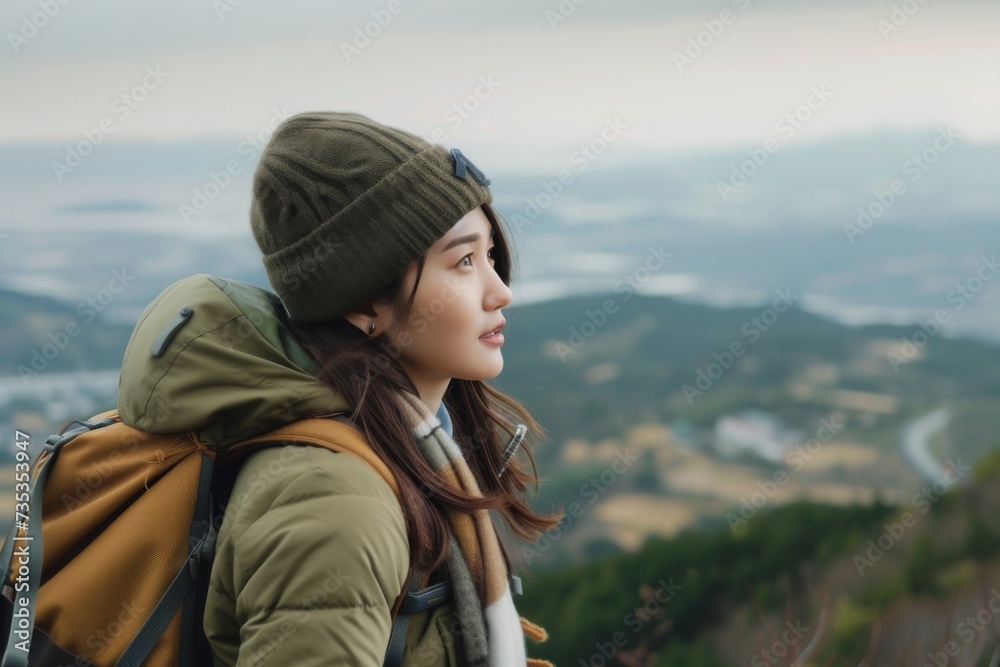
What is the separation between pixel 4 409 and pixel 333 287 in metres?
2.55

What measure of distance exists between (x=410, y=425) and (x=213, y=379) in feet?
1.03

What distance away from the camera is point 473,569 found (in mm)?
1489

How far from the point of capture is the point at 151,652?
1343 millimetres

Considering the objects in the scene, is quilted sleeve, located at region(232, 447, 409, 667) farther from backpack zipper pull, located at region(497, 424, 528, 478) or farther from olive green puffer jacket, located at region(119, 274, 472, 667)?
backpack zipper pull, located at region(497, 424, 528, 478)

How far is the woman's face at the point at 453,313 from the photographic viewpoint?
160 cm

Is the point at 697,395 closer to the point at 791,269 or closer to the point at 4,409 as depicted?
the point at 791,269
